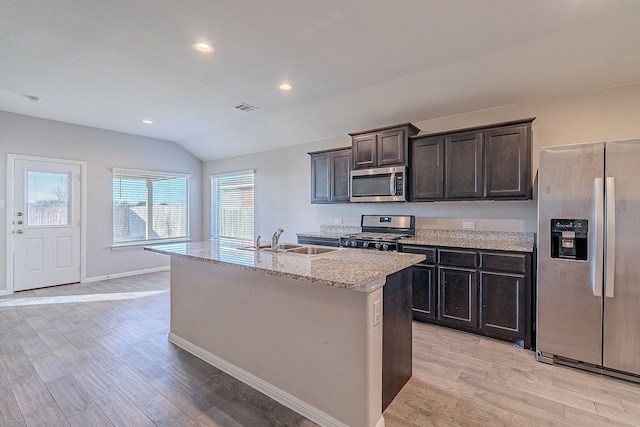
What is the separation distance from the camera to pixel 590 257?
247cm

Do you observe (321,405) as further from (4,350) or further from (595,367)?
(4,350)

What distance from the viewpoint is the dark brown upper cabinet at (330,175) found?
446 centimetres

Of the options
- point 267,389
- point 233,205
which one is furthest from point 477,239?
point 233,205

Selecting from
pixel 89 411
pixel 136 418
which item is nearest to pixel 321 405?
pixel 136 418

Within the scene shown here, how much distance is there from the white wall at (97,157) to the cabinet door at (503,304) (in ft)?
19.8

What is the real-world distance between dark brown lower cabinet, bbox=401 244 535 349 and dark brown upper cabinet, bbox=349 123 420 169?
1.15 m

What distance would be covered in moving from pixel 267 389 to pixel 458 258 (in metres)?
2.25

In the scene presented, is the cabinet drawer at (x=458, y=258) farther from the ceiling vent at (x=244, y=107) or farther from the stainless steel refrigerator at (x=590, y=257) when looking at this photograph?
the ceiling vent at (x=244, y=107)

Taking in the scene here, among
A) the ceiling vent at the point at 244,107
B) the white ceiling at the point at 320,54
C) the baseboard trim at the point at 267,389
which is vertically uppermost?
the ceiling vent at the point at 244,107

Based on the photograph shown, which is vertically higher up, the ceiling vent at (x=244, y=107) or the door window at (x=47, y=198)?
the ceiling vent at (x=244, y=107)

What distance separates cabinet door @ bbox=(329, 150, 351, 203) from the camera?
14.6 ft

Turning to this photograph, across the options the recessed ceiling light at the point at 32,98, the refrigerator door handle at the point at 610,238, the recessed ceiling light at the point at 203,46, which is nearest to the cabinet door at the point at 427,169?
the refrigerator door handle at the point at 610,238

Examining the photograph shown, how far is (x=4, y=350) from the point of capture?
9.29 feet

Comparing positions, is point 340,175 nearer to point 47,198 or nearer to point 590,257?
point 590,257
